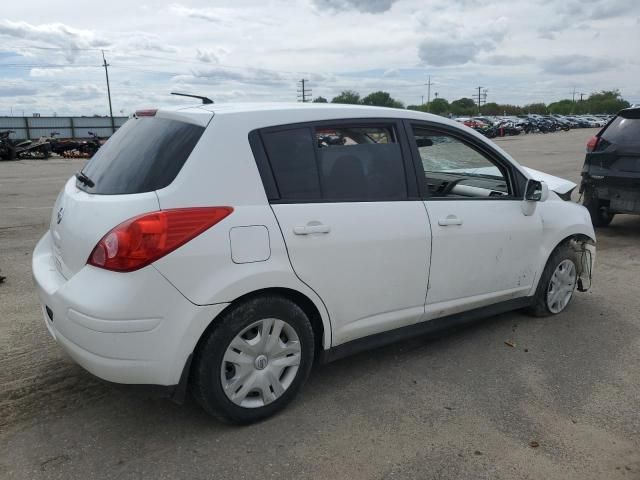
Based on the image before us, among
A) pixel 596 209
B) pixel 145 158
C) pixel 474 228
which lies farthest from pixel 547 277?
pixel 596 209

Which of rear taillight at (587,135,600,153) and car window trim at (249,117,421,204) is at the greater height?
car window trim at (249,117,421,204)

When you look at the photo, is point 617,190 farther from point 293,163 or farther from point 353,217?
point 293,163

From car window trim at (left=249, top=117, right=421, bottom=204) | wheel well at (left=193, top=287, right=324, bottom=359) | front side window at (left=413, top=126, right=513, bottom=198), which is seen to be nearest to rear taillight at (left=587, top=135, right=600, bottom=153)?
front side window at (left=413, top=126, right=513, bottom=198)

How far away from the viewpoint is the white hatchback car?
2.58 meters

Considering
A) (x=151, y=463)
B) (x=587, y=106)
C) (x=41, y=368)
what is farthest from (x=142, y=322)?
(x=587, y=106)

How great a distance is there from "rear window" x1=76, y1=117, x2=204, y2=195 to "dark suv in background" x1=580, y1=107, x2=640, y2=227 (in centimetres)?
615

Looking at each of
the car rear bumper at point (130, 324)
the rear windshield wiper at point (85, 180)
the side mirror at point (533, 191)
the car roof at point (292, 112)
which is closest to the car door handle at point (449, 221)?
the car roof at point (292, 112)

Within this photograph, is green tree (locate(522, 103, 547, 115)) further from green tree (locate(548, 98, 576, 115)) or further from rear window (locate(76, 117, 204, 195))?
rear window (locate(76, 117, 204, 195))

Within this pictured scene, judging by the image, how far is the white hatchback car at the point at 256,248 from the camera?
258 centimetres

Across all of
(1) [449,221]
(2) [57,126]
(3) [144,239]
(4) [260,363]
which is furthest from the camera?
(2) [57,126]

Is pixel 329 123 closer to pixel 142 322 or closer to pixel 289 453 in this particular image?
pixel 142 322

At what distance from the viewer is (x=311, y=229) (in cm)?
295

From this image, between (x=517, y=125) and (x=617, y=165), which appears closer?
(x=617, y=165)

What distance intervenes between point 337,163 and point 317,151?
15cm
